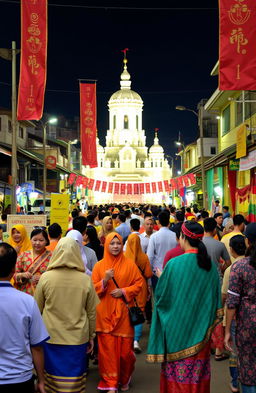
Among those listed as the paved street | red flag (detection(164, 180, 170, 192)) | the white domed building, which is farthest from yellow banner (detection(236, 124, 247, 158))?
the white domed building

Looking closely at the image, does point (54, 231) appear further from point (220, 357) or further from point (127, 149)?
point (127, 149)

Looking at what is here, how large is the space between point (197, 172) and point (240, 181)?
10.7 meters

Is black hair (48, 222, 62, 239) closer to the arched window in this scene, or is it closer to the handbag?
the handbag

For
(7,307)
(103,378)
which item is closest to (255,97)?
(103,378)

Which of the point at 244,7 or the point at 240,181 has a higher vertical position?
the point at 244,7

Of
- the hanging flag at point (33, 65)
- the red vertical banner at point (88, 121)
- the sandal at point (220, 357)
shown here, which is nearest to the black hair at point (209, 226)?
the sandal at point (220, 357)

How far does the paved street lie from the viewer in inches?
235

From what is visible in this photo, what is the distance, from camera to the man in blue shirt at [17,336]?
3430 millimetres

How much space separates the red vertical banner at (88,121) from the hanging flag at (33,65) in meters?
11.7

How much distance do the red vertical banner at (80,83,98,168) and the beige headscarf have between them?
23.0 m

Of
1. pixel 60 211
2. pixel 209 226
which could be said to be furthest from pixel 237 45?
pixel 60 211

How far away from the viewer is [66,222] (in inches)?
555

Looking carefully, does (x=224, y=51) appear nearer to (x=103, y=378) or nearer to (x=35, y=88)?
(x=35, y=88)

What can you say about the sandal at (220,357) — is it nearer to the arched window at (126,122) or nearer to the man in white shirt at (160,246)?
the man in white shirt at (160,246)
